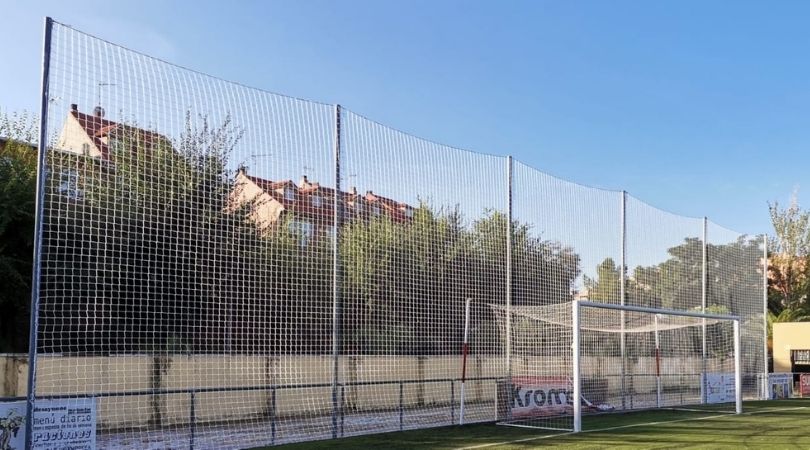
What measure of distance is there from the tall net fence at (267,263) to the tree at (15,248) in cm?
498

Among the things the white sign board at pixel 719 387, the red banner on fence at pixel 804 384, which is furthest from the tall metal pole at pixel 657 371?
the red banner on fence at pixel 804 384

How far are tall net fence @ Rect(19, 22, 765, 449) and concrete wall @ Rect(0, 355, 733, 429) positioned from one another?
50mm

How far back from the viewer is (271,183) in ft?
38.0

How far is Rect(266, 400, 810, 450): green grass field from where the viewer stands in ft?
37.0

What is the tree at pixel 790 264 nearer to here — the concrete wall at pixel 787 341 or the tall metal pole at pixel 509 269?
the concrete wall at pixel 787 341

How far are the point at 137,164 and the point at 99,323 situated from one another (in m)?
2.23

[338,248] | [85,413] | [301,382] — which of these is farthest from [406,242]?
[85,413]

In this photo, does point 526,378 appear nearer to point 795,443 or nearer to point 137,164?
point 795,443

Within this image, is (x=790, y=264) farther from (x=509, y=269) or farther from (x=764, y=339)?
(x=509, y=269)

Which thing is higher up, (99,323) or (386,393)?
(99,323)

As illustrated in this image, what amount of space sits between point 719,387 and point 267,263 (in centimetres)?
1508

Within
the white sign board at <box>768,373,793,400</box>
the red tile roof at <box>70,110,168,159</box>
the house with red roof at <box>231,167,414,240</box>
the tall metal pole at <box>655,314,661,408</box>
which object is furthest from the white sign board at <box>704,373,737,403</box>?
the red tile roof at <box>70,110,168,159</box>

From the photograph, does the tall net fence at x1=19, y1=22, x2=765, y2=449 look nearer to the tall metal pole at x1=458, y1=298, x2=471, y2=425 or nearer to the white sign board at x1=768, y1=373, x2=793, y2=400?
the tall metal pole at x1=458, y1=298, x2=471, y2=425

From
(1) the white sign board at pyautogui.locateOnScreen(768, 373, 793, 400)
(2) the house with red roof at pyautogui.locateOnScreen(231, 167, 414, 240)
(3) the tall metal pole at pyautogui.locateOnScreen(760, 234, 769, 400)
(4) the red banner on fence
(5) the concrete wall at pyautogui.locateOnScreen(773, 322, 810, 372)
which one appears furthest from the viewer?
(5) the concrete wall at pyautogui.locateOnScreen(773, 322, 810, 372)
